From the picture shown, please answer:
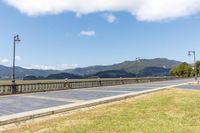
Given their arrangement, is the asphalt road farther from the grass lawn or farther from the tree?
the tree

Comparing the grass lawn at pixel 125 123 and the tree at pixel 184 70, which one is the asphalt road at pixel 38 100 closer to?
the grass lawn at pixel 125 123

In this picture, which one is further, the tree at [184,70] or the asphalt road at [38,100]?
the tree at [184,70]

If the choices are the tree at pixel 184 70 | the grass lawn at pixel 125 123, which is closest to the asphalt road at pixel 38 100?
the grass lawn at pixel 125 123

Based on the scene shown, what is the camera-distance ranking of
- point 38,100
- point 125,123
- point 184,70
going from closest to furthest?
point 125,123 < point 38,100 < point 184,70

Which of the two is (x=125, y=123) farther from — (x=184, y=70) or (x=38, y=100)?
(x=184, y=70)

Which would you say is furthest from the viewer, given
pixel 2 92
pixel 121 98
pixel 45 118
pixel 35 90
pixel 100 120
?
pixel 35 90

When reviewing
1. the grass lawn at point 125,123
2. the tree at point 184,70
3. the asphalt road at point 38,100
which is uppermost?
the tree at point 184,70

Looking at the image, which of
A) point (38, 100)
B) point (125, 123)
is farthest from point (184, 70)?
point (125, 123)

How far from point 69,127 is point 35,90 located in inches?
794

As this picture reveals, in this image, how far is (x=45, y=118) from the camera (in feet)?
42.9

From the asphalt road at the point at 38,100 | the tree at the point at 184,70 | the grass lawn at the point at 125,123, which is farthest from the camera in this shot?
the tree at the point at 184,70

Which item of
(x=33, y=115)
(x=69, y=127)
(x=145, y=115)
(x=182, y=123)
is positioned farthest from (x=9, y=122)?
(x=182, y=123)

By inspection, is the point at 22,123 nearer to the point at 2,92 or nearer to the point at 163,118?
the point at 163,118

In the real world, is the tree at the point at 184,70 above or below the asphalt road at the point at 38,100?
above
